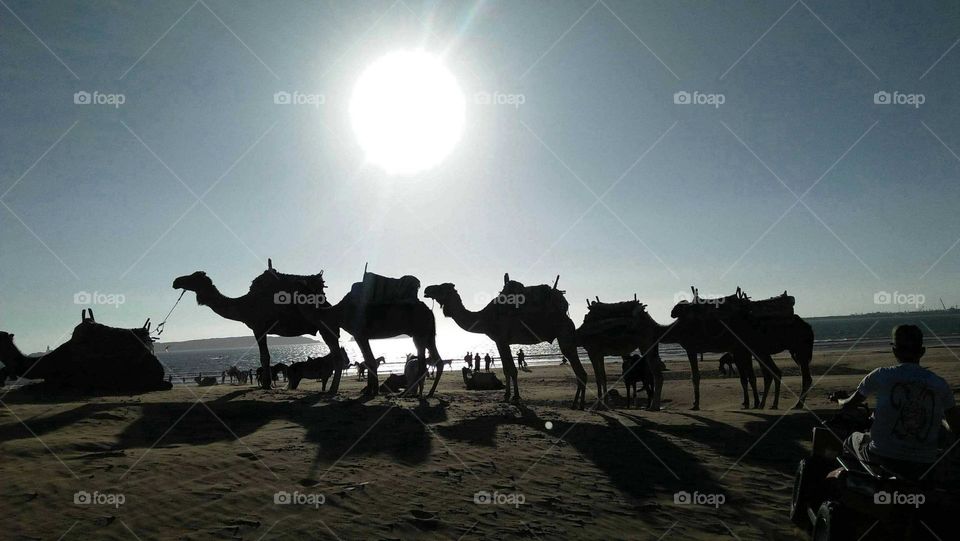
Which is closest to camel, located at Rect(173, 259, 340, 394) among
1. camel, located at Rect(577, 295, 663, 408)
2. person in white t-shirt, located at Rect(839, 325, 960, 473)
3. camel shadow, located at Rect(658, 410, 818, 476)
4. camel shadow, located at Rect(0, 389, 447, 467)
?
camel shadow, located at Rect(0, 389, 447, 467)

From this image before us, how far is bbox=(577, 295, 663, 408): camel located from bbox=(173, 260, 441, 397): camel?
4.92 metres

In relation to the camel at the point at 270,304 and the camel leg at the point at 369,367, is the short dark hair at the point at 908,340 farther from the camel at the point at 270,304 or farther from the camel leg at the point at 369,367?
the camel at the point at 270,304

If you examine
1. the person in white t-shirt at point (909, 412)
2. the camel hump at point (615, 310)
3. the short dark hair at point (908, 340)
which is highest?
the camel hump at point (615, 310)

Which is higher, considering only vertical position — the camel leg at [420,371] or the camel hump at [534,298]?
the camel hump at [534,298]

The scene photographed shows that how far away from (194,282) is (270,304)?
8.53 feet

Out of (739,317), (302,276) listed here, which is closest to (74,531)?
(302,276)

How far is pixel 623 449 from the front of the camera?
31.1ft

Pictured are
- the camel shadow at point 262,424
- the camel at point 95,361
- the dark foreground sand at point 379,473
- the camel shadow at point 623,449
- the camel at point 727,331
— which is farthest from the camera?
the camel at point 727,331

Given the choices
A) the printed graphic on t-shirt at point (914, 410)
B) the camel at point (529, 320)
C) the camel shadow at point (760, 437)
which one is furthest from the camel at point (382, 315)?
the printed graphic on t-shirt at point (914, 410)

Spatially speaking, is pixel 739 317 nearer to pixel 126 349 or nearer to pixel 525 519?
pixel 525 519

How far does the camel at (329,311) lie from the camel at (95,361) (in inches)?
94.3

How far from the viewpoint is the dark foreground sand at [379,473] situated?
5754mm

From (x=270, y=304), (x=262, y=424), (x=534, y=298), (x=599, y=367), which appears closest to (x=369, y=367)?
(x=270, y=304)

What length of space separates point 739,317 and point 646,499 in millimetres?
10795
